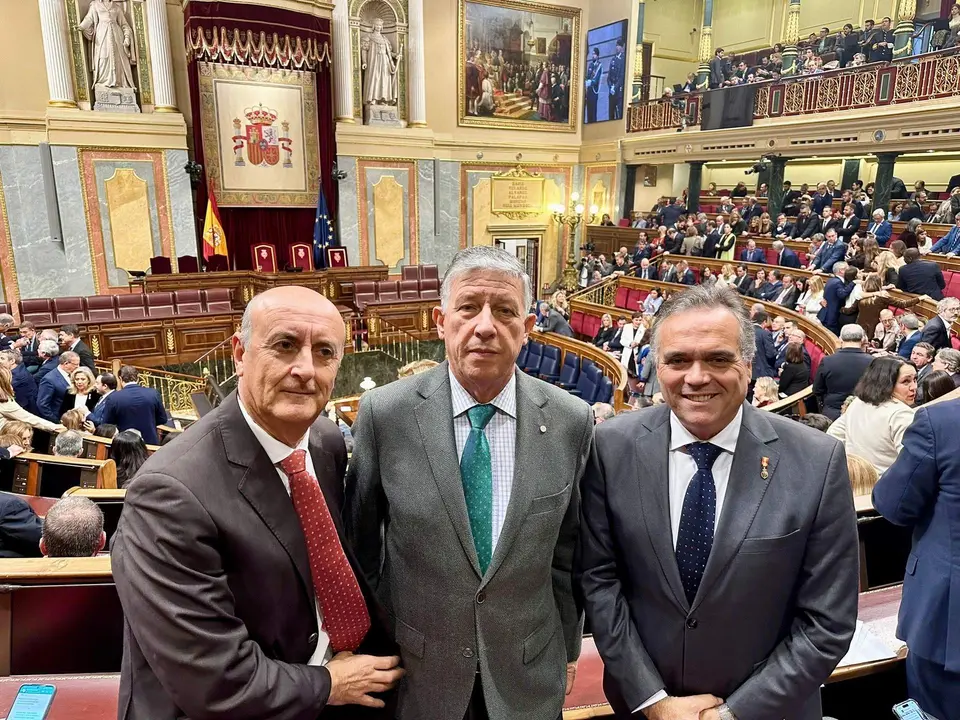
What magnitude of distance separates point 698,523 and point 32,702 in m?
1.85

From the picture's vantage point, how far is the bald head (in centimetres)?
136

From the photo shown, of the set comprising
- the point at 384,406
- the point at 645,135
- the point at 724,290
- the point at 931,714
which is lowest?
the point at 931,714

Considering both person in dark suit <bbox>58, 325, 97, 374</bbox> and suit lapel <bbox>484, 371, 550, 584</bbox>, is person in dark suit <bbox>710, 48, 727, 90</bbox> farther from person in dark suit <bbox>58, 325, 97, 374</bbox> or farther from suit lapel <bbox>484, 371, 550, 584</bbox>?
suit lapel <bbox>484, 371, 550, 584</bbox>

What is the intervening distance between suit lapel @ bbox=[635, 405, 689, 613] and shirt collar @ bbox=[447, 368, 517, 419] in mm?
344

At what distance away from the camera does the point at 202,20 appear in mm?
10844

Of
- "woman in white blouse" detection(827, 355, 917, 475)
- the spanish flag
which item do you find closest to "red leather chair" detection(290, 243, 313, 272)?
the spanish flag

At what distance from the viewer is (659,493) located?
5.19 feet

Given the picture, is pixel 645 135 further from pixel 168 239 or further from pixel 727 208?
pixel 168 239

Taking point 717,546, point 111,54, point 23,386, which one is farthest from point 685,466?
point 111,54

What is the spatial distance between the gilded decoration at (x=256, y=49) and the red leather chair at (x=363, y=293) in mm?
4337

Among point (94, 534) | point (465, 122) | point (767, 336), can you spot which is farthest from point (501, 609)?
point (465, 122)

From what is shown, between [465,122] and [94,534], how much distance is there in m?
13.9

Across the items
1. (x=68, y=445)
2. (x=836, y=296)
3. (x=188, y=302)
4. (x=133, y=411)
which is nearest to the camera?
(x=68, y=445)

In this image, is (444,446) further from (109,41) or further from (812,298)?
(109,41)
